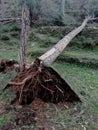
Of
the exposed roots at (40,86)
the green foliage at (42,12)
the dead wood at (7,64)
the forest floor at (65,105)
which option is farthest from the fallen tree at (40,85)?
the green foliage at (42,12)

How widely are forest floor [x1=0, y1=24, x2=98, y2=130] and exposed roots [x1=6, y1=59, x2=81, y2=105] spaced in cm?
16

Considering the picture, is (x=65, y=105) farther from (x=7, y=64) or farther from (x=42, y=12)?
(x=42, y=12)

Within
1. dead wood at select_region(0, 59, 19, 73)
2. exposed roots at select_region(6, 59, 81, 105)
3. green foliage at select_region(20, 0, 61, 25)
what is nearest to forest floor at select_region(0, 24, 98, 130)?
exposed roots at select_region(6, 59, 81, 105)

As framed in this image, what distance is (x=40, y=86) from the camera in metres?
5.25

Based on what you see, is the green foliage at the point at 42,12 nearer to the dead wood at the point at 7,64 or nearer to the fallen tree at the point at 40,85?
the dead wood at the point at 7,64

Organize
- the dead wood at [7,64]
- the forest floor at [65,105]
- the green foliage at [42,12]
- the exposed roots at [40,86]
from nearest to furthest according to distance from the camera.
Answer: the forest floor at [65,105]
the exposed roots at [40,86]
the dead wood at [7,64]
the green foliage at [42,12]

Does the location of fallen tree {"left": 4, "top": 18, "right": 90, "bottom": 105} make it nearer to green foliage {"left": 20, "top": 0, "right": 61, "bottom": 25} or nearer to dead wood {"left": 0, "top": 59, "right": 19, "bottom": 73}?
dead wood {"left": 0, "top": 59, "right": 19, "bottom": 73}

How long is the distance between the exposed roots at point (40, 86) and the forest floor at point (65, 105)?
16cm

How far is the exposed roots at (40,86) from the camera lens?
5172mm

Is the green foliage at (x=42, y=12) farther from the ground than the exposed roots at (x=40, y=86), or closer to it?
farther from the ground

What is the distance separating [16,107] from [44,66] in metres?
1.18

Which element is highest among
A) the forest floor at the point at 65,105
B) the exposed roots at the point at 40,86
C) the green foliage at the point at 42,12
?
the green foliage at the point at 42,12

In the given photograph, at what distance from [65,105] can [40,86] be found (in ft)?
2.67

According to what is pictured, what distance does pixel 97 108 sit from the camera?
229 inches
